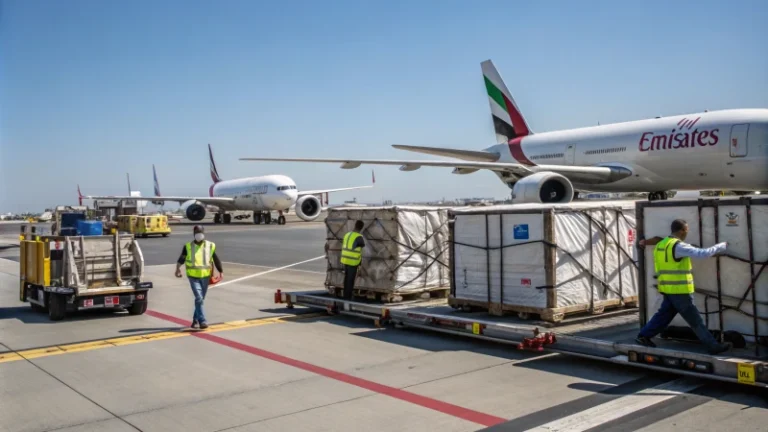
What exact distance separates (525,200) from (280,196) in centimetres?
3260

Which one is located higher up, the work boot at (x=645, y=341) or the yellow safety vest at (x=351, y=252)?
the yellow safety vest at (x=351, y=252)

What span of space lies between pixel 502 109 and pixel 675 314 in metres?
24.5

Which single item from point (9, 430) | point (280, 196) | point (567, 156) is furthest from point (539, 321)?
point (280, 196)

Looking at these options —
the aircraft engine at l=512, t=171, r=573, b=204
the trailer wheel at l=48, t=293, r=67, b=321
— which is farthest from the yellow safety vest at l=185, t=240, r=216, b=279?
the aircraft engine at l=512, t=171, r=573, b=204

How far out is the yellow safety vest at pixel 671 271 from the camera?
24.4 feet

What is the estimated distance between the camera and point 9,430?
614 centimetres

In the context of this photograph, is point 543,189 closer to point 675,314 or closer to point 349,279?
point 349,279

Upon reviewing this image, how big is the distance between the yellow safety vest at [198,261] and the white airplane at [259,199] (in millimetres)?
38778

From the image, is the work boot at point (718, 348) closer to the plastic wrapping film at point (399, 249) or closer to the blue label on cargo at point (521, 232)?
the blue label on cargo at point (521, 232)

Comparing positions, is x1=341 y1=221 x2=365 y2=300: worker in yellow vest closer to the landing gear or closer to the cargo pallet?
the cargo pallet

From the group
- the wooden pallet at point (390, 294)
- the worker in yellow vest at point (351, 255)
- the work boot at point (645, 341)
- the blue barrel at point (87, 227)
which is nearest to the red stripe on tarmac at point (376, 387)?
the work boot at point (645, 341)

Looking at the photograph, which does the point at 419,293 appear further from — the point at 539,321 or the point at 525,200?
the point at 525,200

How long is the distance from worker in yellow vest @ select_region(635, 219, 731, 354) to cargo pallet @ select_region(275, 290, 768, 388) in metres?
0.23

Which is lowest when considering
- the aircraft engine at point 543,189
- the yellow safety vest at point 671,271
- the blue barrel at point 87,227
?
the yellow safety vest at point 671,271
